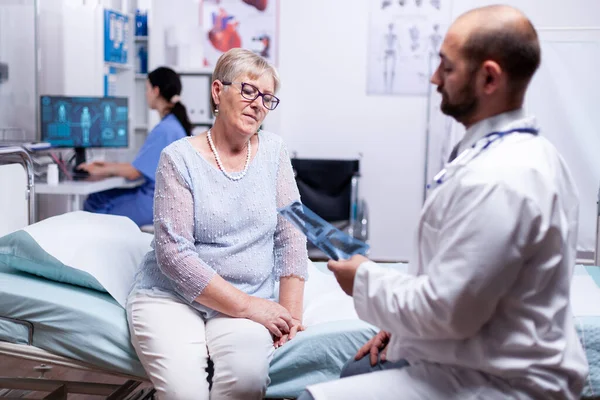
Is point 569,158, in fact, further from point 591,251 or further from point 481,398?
point 481,398

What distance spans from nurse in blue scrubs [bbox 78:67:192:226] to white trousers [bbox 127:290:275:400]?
206cm

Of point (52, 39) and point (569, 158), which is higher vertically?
point (52, 39)

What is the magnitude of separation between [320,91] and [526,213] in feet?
14.2

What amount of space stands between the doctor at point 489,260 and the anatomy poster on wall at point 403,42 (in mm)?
4080

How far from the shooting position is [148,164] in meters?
3.88

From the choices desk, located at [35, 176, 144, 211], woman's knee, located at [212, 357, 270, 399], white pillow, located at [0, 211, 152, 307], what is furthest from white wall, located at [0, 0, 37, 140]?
woman's knee, located at [212, 357, 270, 399]

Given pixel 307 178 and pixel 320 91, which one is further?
pixel 320 91

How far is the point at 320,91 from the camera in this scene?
17.5 ft

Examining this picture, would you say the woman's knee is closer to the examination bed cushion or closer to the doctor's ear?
the examination bed cushion

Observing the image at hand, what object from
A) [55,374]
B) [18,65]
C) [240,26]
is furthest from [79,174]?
[240,26]

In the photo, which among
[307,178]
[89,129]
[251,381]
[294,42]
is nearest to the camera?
[251,381]

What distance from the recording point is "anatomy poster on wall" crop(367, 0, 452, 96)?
5176 millimetres

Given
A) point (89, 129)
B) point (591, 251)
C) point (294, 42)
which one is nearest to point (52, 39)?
point (89, 129)

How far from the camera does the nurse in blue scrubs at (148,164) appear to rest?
3.86 metres
